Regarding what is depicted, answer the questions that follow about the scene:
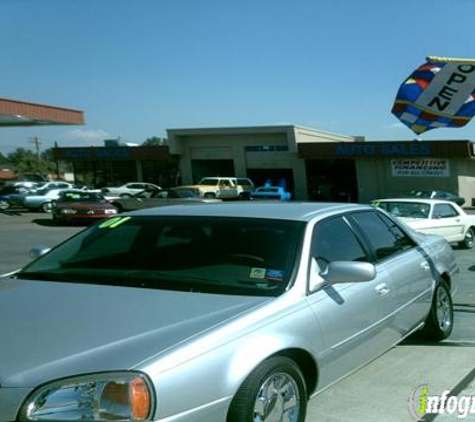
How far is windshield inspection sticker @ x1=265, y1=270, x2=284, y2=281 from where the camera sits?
3.49m

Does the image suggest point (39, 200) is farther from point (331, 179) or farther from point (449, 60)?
point (449, 60)

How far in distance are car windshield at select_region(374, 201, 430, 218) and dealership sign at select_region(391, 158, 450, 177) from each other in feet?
90.8

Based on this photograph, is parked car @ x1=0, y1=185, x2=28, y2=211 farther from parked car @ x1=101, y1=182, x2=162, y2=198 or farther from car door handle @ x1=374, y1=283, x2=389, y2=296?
car door handle @ x1=374, y1=283, x2=389, y2=296

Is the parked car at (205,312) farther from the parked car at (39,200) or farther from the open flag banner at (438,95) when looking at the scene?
the parked car at (39,200)

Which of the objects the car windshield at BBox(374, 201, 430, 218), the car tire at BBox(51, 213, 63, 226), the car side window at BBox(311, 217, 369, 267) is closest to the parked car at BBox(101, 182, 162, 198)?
the car tire at BBox(51, 213, 63, 226)

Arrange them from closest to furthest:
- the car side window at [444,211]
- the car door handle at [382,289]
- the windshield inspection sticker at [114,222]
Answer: the car door handle at [382,289] → the windshield inspection sticker at [114,222] → the car side window at [444,211]

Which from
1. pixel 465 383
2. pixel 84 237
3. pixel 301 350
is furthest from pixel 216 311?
pixel 465 383

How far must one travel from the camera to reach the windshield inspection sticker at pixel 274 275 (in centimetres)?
349

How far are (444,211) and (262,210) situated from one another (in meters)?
11.7

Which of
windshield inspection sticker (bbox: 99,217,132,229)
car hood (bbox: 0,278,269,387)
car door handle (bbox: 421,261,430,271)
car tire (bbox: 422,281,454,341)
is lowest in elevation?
car tire (bbox: 422,281,454,341)

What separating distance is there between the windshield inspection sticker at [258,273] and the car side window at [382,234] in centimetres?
129

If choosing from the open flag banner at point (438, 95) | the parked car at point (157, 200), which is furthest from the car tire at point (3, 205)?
the open flag banner at point (438, 95)

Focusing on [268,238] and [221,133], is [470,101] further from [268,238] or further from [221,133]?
[221,133]

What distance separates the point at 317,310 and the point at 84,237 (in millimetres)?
1896
